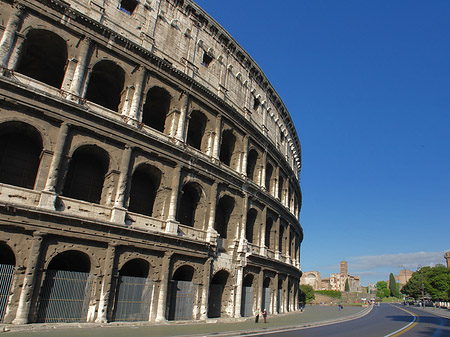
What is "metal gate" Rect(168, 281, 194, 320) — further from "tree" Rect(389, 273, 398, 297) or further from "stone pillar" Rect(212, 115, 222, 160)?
"tree" Rect(389, 273, 398, 297)

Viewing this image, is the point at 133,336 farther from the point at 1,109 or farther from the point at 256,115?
the point at 256,115

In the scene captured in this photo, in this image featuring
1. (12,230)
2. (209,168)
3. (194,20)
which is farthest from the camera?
(194,20)

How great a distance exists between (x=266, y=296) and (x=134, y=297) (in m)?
11.5

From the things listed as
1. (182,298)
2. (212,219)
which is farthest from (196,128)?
(182,298)

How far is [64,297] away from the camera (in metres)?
12.8

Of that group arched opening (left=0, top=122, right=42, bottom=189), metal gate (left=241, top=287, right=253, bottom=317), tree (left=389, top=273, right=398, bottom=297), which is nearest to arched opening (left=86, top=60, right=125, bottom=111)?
arched opening (left=0, top=122, right=42, bottom=189)

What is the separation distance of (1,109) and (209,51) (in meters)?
12.9

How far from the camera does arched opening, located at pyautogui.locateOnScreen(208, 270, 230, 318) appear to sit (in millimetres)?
19281

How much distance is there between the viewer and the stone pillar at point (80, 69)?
579 inches

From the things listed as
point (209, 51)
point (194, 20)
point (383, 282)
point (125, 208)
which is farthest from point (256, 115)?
point (383, 282)

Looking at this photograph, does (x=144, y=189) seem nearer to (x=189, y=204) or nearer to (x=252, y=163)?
(x=189, y=204)

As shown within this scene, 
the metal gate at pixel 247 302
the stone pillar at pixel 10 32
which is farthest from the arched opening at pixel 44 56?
the metal gate at pixel 247 302

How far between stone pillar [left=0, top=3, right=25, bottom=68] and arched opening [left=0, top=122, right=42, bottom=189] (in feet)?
8.75

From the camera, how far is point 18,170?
13.9 meters
